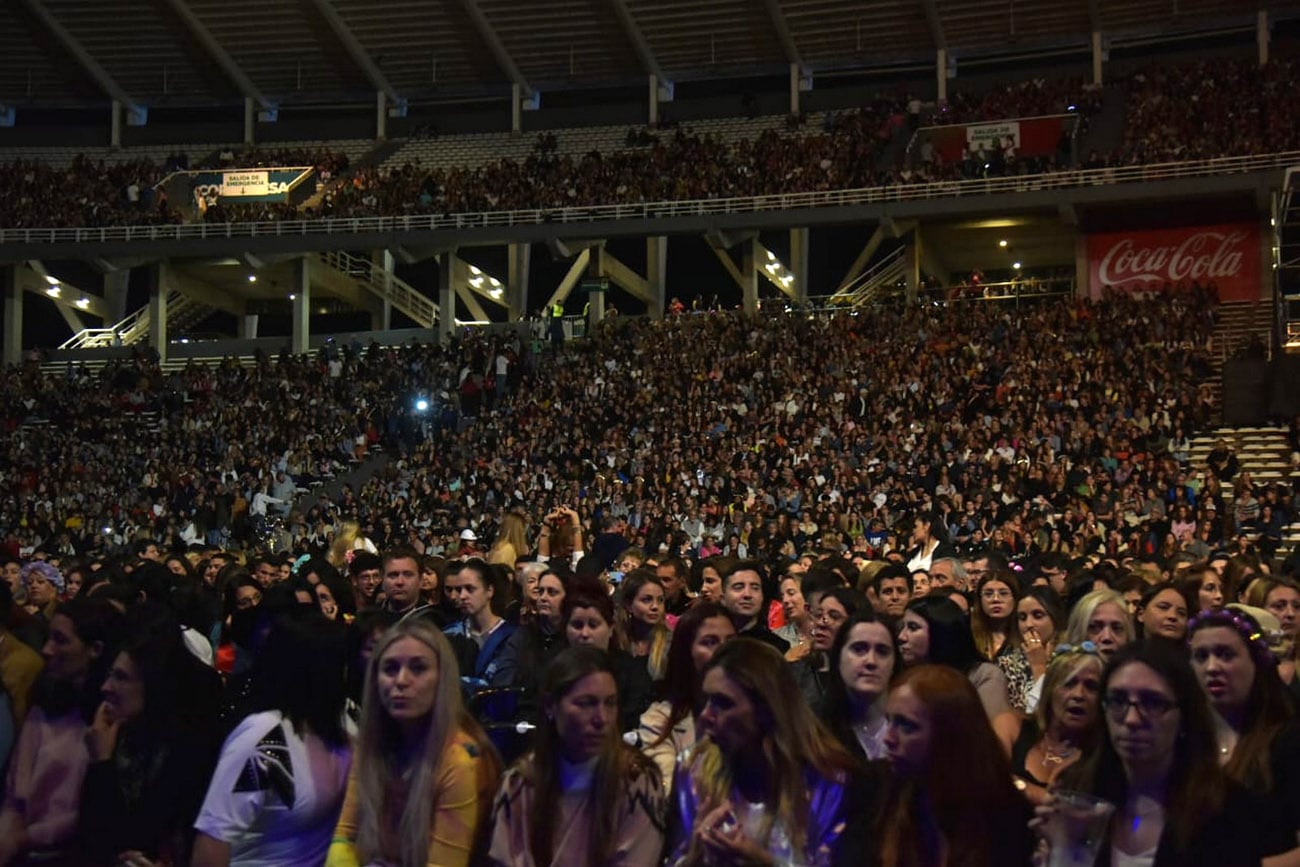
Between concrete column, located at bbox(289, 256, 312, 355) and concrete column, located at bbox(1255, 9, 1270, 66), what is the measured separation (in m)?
21.1

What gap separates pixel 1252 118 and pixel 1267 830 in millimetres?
28555

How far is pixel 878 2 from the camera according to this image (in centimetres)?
3403

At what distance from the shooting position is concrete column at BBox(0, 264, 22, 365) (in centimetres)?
3525

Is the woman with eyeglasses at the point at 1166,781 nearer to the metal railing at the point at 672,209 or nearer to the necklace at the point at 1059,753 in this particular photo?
the necklace at the point at 1059,753

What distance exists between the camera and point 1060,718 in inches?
188

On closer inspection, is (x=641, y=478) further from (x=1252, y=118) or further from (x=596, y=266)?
(x=1252, y=118)

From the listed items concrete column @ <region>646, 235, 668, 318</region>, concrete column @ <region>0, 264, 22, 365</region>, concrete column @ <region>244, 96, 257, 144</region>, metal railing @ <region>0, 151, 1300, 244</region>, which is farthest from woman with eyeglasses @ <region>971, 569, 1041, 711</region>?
concrete column @ <region>244, 96, 257, 144</region>

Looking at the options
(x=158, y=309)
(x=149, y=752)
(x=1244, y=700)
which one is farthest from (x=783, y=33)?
(x=149, y=752)

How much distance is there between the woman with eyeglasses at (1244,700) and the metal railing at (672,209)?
25.7 m

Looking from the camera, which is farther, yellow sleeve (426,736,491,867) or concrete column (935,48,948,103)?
concrete column (935,48,948,103)

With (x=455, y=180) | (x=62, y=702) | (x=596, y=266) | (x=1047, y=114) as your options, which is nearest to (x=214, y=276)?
(x=455, y=180)

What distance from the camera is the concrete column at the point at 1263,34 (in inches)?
1261

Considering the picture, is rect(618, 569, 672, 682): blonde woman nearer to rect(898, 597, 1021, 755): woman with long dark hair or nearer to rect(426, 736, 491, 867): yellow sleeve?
rect(898, 597, 1021, 755): woman with long dark hair

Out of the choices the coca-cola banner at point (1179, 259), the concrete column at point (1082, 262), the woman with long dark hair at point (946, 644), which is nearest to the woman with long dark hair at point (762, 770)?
the woman with long dark hair at point (946, 644)
